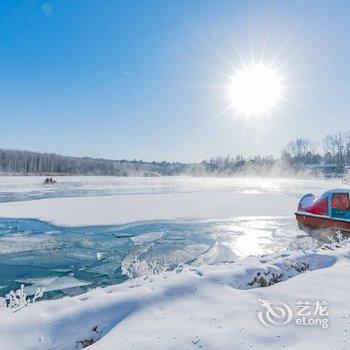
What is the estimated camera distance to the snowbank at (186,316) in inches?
125

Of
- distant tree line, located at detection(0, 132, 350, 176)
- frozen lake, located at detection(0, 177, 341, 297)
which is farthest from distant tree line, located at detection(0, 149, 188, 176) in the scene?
frozen lake, located at detection(0, 177, 341, 297)

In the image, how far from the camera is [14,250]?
10359 millimetres

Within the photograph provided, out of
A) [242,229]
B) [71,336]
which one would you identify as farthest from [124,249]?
[71,336]

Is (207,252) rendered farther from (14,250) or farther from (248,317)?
(248,317)

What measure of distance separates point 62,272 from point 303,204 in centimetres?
1079

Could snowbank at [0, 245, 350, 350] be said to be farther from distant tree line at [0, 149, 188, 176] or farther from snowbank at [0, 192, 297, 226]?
distant tree line at [0, 149, 188, 176]

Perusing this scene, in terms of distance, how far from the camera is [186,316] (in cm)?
369

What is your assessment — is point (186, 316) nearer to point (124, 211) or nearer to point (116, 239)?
point (116, 239)

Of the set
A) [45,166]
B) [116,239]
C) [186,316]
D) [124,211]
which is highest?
[45,166]

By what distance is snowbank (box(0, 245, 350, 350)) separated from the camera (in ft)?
10.4

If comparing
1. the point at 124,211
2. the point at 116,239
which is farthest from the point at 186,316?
the point at 124,211

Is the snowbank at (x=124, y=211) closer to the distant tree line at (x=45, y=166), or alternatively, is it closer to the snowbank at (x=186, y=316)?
the snowbank at (x=186, y=316)

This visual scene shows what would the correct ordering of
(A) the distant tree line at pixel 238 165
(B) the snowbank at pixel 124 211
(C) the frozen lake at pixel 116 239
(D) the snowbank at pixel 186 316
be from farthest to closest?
1. (A) the distant tree line at pixel 238 165
2. (B) the snowbank at pixel 124 211
3. (C) the frozen lake at pixel 116 239
4. (D) the snowbank at pixel 186 316

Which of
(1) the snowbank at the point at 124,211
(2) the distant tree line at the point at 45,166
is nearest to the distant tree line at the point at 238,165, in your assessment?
(2) the distant tree line at the point at 45,166
